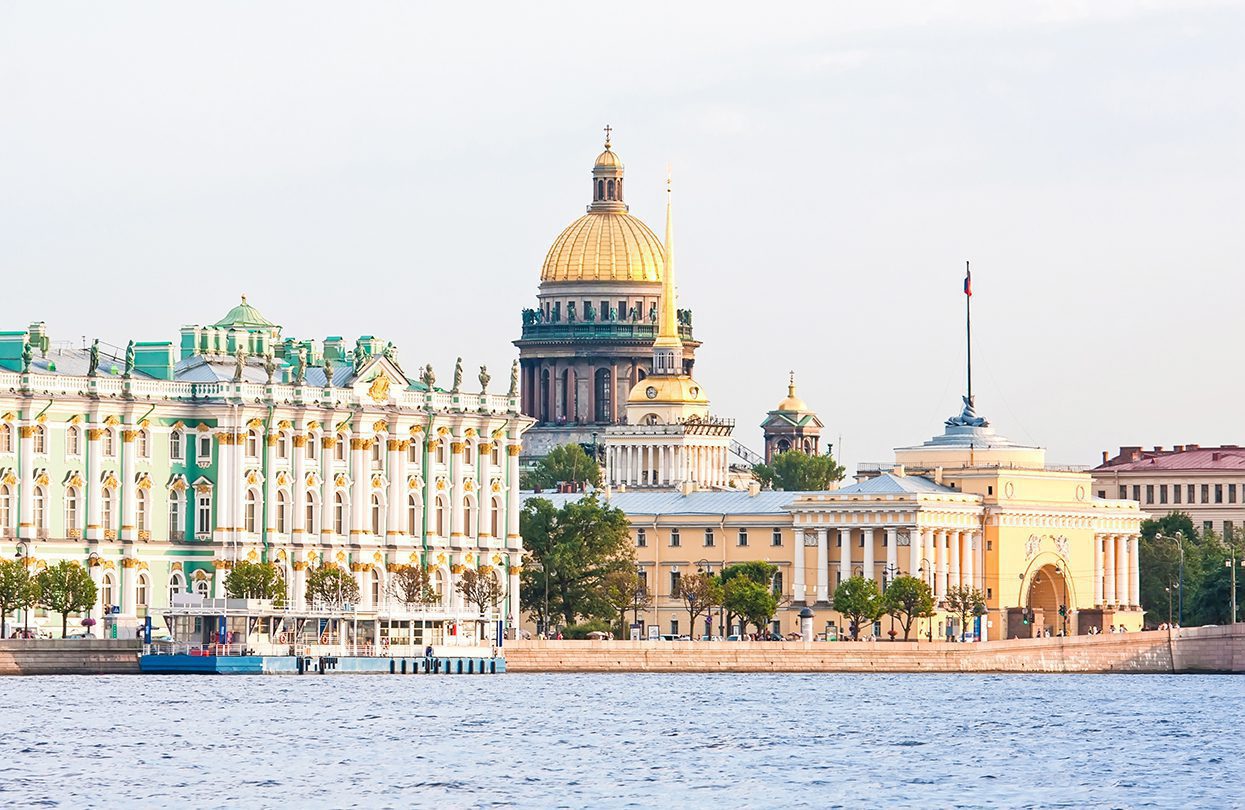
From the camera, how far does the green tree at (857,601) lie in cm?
14850

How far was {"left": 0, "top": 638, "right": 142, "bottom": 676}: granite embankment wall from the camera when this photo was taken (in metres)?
115

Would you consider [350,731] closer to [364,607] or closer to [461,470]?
[364,607]

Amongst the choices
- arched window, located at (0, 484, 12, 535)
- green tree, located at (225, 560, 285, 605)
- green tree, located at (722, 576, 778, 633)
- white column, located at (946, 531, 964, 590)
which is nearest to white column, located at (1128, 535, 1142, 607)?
white column, located at (946, 531, 964, 590)

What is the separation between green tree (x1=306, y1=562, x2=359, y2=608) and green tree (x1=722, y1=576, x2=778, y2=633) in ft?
51.8

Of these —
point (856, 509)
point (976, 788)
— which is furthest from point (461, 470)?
point (976, 788)

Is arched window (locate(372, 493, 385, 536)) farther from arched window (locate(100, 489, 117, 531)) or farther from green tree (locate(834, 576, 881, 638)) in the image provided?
green tree (locate(834, 576, 881, 638))

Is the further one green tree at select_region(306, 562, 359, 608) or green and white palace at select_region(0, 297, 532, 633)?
green tree at select_region(306, 562, 359, 608)

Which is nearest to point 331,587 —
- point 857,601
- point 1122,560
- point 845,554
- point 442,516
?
point 442,516

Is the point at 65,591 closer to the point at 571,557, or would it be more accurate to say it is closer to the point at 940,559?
the point at 571,557

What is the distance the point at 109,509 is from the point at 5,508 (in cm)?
433

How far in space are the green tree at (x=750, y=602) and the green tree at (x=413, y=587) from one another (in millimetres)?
11086

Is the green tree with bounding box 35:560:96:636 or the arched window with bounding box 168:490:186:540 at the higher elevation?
the arched window with bounding box 168:490:186:540

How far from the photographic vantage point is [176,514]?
5295 inches

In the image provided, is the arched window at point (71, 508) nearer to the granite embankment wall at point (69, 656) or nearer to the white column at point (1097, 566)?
the granite embankment wall at point (69, 656)
